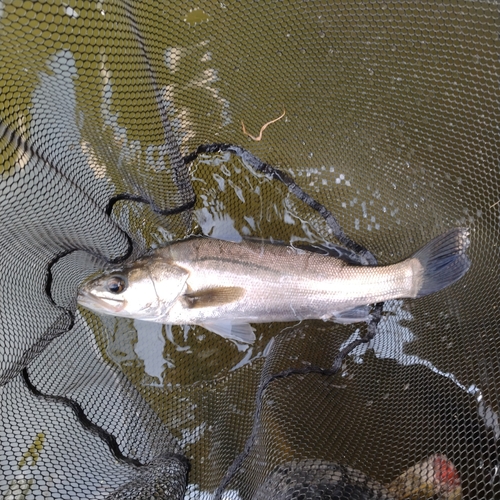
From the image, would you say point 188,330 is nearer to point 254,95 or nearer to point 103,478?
point 103,478

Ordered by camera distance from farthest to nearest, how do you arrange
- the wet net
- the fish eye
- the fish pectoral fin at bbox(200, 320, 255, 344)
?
the fish pectoral fin at bbox(200, 320, 255, 344), the fish eye, the wet net

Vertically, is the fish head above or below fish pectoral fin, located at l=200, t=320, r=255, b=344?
above

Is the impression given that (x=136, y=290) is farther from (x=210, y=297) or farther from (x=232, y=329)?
(x=232, y=329)

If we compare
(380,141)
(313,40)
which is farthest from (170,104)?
(380,141)

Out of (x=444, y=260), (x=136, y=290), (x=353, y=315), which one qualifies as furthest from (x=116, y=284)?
(x=444, y=260)

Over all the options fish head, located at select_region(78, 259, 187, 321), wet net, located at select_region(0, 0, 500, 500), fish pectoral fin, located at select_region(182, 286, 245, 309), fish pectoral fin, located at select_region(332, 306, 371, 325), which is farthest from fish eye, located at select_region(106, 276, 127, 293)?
fish pectoral fin, located at select_region(332, 306, 371, 325)

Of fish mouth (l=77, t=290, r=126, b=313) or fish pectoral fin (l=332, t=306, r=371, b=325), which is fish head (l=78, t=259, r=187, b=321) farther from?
fish pectoral fin (l=332, t=306, r=371, b=325)

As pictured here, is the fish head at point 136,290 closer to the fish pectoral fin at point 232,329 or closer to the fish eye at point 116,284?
the fish eye at point 116,284
